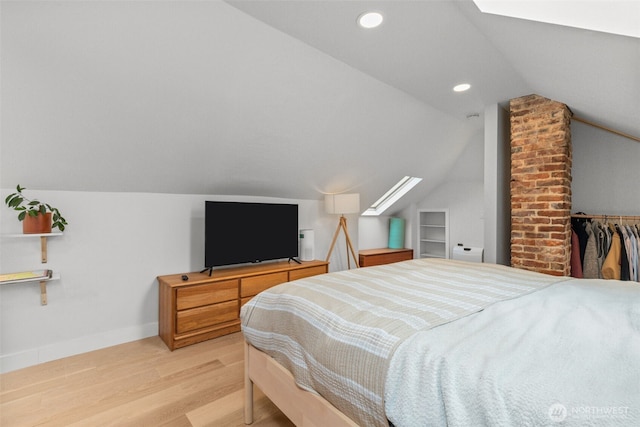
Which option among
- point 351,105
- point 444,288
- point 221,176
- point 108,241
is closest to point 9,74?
point 108,241

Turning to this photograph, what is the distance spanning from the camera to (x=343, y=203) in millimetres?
4129

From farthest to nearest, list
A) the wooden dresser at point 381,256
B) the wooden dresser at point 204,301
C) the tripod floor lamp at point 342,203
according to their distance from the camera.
→ 1. the wooden dresser at point 381,256
2. the tripod floor lamp at point 342,203
3. the wooden dresser at point 204,301

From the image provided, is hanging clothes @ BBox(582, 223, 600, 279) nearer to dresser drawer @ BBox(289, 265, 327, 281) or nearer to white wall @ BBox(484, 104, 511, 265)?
white wall @ BBox(484, 104, 511, 265)

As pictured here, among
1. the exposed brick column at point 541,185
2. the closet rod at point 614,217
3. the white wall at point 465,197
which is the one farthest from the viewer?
the white wall at point 465,197

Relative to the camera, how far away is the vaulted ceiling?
5.74ft

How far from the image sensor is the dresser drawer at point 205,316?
270 centimetres

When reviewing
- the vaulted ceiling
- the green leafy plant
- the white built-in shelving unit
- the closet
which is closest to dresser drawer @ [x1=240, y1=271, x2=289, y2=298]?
the vaulted ceiling

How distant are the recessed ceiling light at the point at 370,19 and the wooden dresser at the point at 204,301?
8.05 ft

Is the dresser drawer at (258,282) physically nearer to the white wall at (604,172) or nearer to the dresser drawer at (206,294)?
the dresser drawer at (206,294)

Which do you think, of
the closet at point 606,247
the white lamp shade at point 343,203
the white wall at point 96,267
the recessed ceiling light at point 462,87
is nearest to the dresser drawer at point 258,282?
the white wall at point 96,267

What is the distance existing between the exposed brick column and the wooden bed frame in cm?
271

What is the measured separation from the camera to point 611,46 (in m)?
1.52

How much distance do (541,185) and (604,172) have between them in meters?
1.07

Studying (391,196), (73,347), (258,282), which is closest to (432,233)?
(391,196)
